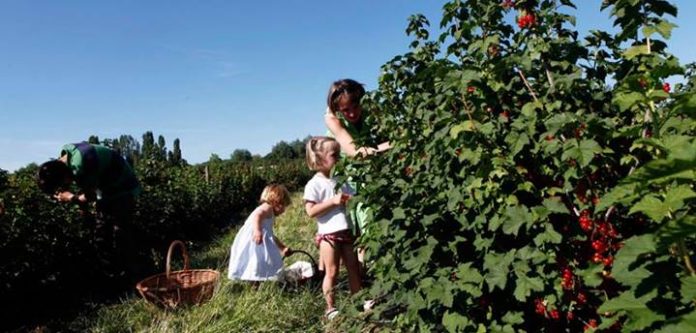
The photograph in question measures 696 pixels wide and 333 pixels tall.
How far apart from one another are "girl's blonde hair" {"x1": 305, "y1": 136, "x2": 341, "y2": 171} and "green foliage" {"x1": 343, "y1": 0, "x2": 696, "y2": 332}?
1.52 meters

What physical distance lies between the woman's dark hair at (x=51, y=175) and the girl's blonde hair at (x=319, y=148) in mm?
Answer: 2204

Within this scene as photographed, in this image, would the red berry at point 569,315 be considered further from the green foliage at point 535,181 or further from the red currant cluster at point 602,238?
the red currant cluster at point 602,238

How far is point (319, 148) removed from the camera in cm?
370

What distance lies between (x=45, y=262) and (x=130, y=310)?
1.67 m

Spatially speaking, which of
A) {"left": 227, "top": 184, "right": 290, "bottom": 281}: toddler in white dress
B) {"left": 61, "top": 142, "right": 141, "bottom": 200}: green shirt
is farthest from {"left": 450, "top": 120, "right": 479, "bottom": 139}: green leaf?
{"left": 61, "top": 142, "right": 141, "bottom": 200}: green shirt

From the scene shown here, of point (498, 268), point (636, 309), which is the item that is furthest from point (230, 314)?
point (636, 309)

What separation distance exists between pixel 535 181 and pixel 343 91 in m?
1.46

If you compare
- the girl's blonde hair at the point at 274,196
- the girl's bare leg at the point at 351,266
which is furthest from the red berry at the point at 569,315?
the girl's blonde hair at the point at 274,196

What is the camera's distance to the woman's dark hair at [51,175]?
422 cm

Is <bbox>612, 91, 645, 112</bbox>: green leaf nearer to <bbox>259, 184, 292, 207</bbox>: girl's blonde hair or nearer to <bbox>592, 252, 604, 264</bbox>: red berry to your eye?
<bbox>592, 252, 604, 264</bbox>: red berry

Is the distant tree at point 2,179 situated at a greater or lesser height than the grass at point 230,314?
greater

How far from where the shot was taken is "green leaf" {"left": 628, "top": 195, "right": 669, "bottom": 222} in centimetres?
104

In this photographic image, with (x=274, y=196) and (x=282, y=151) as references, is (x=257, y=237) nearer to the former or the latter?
(x=274, y=196)

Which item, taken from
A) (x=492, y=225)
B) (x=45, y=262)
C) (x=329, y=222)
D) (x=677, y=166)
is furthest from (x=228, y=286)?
(x=677, y=166)
